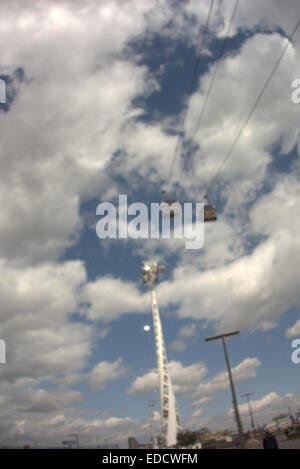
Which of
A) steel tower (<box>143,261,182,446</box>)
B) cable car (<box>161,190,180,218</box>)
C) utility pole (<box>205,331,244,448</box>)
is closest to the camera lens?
cable car (<box>161,190,180,218</box>)

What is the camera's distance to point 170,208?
72.6ft

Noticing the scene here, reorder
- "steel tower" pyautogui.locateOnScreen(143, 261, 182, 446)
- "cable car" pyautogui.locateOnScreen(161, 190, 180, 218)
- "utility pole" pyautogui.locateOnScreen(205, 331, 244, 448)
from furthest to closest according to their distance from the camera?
"steel tower" pyautogui.locateOnScreen(143, 261, 182, 446) → "utility pole" pyautogui.locateOnScreen(205, 331, 244, 448) → "cable car" pyautogui.locateOnScreen(161, 190, 180, 218)

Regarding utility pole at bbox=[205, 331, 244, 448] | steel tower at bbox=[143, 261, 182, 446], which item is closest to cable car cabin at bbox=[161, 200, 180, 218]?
utility pole at bbox=[205, 331, 244, 448]

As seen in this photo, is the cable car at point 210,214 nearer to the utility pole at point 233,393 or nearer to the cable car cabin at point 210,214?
the cable car cabin at point 210,214

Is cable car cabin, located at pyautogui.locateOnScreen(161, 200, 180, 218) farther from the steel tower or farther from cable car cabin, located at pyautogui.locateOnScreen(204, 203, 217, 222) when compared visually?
the steel tower

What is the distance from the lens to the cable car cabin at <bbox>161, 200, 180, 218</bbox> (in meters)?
21.9

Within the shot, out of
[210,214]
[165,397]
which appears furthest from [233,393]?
[165,397]

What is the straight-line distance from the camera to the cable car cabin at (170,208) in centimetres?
2190

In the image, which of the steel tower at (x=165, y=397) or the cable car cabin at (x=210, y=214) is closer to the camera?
the cable car cabin at (x=210, y=214)

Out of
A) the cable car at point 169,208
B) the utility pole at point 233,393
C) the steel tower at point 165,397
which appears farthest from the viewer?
the steel tower at point 165,397

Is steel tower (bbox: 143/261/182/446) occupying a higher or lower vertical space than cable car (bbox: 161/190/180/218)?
lower

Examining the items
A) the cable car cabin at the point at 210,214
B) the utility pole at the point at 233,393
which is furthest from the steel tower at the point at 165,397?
the cable car cabin at the point at 210,214

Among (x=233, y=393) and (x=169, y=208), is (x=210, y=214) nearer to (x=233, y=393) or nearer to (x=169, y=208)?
(x=169, y=208)
